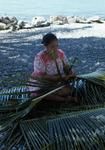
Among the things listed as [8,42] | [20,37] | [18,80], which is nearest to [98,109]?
[18,80]

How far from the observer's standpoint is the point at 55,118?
4.84 m

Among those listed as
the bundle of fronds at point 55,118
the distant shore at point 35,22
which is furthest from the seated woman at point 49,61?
the distant shore at point 35,22

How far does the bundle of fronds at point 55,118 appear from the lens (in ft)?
13.9

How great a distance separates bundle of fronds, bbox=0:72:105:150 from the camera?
13.9 feet

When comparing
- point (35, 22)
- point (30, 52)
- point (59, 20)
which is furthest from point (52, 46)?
point (59, 20)

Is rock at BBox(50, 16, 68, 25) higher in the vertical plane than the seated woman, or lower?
lower

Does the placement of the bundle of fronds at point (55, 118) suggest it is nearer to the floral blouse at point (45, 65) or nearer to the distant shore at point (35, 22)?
the floral blouse at point (45, 65)

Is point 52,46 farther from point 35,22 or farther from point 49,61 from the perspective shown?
point 35,22

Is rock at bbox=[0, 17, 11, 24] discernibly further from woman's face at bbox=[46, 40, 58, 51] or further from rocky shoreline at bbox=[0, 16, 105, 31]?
woman's face at bbox=[46, 40, 58, 51]

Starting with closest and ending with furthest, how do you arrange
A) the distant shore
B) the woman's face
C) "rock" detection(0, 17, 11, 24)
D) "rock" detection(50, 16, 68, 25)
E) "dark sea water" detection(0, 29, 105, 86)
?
the woman's face, "dark sea water" detection(0, 29, 105, 86), the distant shore, "rock" detection(0, 17, 11, 24), "rock" detection(50, 16, 68, 25)

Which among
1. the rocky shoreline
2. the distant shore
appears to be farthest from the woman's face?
the rocky shoreline

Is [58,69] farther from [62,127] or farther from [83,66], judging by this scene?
[83,66]

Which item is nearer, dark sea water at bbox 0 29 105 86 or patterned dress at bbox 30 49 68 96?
patterned dress at bbox 30 49 68 96

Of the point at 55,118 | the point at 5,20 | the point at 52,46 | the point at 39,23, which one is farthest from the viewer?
the point at 39,23
